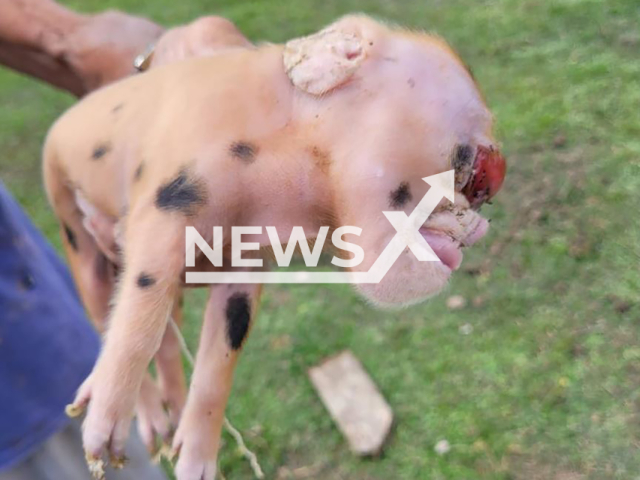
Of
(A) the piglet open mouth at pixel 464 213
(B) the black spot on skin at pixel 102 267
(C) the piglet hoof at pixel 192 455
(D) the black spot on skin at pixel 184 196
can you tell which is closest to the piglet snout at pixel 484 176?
(A) the piglet open mouth at pixel 464 213

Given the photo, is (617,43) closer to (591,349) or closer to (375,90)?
(591,349)

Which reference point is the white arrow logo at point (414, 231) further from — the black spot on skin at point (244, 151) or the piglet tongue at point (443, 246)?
the black spot on skin at point (244, 151)

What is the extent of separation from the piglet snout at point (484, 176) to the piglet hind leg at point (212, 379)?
11.3 inches

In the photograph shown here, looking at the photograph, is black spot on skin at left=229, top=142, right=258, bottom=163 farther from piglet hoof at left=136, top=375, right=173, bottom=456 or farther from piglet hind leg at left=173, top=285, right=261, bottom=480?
piglet hoof at left=136, top=375, right=173, bottom=456

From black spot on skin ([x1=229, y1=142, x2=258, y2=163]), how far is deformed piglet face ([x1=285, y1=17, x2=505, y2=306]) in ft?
0.25

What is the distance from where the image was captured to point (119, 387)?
2.52 ft

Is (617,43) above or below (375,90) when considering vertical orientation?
below

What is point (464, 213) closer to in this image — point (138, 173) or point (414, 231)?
point (414, 231)

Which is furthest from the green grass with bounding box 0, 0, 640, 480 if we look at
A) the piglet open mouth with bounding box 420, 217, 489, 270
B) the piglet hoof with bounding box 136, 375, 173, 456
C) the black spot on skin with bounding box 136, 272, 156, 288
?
the black spot on skin with bounding box 136, 272, 156, 288

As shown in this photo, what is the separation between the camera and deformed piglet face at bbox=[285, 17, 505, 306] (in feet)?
2.42

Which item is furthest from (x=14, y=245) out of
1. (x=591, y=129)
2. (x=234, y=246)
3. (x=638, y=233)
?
(x=591, y=129)

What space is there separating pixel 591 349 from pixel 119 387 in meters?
1.49

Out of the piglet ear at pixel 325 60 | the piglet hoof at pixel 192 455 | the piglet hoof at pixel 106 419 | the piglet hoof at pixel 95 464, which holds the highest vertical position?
the piglet ear at pixel 325 60

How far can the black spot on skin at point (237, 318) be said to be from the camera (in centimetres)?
88
